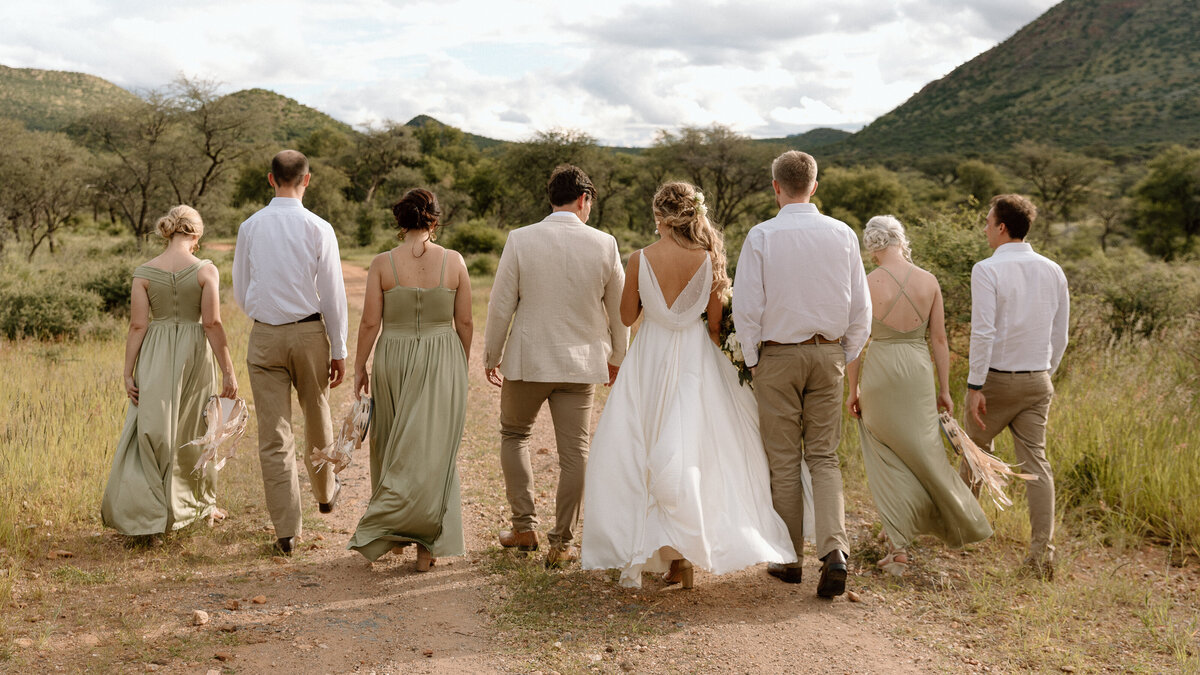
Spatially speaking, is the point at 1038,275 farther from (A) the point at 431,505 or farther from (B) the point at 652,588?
(A) the point at 431,505

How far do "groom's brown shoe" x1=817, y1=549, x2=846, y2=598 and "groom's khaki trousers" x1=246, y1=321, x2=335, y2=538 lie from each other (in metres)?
2.73

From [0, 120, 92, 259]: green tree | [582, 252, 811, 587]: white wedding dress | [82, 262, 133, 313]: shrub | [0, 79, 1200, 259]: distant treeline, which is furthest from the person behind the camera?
[0, 79, 1200, 259]: distant treeline

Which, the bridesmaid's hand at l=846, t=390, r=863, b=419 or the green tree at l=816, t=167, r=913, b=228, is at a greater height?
the green tree at l=816, t=167, r=913, b=228

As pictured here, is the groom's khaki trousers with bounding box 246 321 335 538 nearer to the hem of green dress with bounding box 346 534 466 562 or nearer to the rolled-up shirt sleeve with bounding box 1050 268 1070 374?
the hem of green dress with bounding box 346 534 466 562

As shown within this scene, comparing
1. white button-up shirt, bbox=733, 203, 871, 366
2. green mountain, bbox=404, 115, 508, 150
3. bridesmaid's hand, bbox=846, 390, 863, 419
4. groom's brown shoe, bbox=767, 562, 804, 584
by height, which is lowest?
groom's brown shoe, bbox=767, 562, 804, 584

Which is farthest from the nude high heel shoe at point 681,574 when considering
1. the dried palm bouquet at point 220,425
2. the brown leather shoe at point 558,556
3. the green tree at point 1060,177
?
the green tree at point 1060,177

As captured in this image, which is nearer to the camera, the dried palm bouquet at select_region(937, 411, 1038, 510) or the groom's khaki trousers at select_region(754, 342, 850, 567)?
the groom's khaki trousers at select_region(754, 342, 850, 567)

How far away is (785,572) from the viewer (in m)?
4.30

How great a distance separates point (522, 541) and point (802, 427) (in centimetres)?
163

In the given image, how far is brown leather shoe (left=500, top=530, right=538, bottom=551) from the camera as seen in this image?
466 cm

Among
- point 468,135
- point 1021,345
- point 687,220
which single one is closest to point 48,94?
point 468,135

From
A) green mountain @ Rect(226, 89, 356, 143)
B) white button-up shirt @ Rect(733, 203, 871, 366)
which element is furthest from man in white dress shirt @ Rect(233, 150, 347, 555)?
green mountain @ Rect(226, 89, 356, 143)

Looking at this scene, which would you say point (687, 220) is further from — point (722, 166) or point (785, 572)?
point (722, 166)

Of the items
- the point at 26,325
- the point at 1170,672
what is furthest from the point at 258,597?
the point at 26,325
